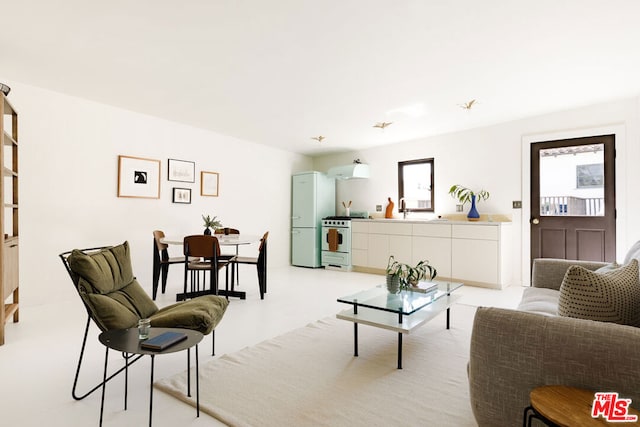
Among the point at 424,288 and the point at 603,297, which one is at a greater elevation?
the point at 603,297

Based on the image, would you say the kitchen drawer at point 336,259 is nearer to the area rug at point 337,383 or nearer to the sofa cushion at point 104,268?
the area rug at point 337,383

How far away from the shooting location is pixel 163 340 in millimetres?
1577

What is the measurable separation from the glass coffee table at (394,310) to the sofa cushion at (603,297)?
0.97 meters

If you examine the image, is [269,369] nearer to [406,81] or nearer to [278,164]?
[406,81]

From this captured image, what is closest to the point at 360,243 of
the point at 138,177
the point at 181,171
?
the point at 181,171

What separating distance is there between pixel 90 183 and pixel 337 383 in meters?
3.86

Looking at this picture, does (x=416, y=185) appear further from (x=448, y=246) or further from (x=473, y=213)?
(x=448, y=246)

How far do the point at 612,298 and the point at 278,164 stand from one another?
5843 mm

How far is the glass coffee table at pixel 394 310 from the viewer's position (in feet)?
7.31

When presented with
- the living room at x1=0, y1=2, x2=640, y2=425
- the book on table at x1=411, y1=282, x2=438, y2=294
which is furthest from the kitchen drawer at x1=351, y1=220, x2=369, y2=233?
the book on table at x1=411, y1=282, x2=438, y2=294

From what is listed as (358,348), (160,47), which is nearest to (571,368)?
(358,348)

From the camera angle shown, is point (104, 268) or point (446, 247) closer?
point (104, 268)

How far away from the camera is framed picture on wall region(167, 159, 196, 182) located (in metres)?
4.91

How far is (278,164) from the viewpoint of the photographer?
6656mm
